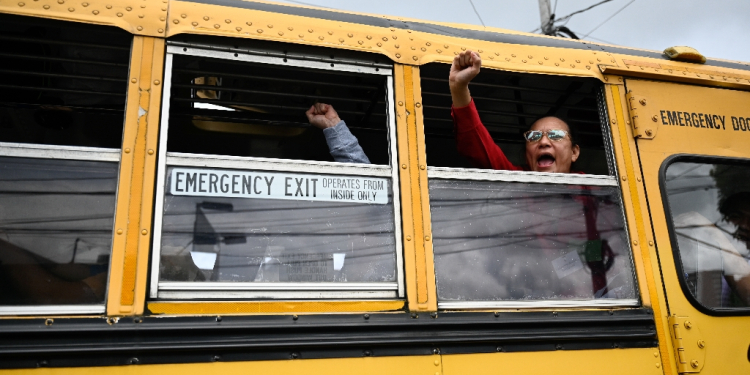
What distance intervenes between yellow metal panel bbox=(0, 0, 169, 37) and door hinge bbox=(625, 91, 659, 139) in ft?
6.11

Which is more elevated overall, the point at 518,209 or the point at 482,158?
the point at 482,158

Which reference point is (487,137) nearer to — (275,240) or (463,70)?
(463,70)

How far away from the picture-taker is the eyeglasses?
2500mm

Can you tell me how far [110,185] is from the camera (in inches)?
65.6

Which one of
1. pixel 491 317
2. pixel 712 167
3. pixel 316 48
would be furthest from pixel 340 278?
pixel 712 167

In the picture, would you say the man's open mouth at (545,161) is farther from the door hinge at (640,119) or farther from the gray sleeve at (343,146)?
the gray sleeve at (343,146)

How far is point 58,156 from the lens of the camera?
1653mm

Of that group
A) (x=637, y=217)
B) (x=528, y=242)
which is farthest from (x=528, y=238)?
(x=637, y=217)

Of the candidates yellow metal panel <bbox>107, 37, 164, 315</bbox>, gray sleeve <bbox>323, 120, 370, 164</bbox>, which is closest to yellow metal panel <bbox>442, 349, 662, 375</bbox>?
gray sleeve <bbox>323, 120, 370, 164</bbox>

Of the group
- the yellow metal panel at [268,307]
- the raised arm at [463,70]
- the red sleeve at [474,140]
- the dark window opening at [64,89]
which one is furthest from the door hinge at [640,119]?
the dark window opening at [64,89]

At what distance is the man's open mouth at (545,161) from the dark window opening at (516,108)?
0.66 feet

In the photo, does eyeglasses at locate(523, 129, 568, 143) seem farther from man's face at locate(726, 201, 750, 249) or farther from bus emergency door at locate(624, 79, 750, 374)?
man's face at locate(726, 201, 750, 249)

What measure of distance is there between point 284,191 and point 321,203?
0.13 m

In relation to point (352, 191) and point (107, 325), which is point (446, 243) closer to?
point (352, 191)
